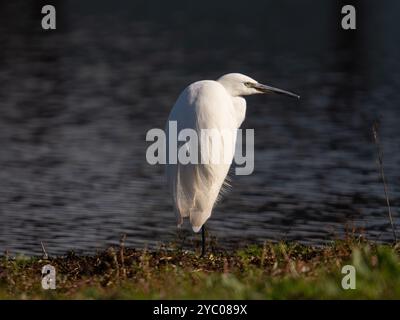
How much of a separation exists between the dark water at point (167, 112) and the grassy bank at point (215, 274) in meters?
1.02

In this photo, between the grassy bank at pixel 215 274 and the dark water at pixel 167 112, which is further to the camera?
the dark water at pixel 167 112

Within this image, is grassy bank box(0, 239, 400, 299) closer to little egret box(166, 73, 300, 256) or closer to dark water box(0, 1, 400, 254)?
little egret box(166, 73, 300, 256)

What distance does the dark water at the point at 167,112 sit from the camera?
Result: 12891 mm

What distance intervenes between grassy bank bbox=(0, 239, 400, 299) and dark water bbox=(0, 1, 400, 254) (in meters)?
1.02

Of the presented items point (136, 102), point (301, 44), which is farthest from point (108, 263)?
point (301, 44)

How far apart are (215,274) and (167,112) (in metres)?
11.7

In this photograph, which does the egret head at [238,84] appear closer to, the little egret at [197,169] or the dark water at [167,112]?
the little egret at [197,169]

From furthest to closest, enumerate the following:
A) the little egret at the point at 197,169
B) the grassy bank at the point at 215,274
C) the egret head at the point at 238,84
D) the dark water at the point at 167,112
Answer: the dark water at the point at 167,112 → the egret head at the point at 238,84 → the little egret at the point at 197,169 → the grassy bank at the point at 215,274

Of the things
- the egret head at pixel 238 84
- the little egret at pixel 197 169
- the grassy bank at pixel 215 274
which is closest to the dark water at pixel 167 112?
the grassy bank at pixel 215 274

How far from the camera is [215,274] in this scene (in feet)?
23.5

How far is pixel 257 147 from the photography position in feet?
54.0

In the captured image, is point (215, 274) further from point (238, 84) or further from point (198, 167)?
point (238, 84)

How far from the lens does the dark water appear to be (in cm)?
1289

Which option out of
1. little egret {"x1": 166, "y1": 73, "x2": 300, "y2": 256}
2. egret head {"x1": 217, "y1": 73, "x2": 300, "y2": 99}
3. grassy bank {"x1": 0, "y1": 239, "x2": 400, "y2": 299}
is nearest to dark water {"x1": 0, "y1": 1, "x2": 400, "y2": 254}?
Result: grassy bank {"x1": 0, "y1": 239, "x2": 400, "y2": 299}
